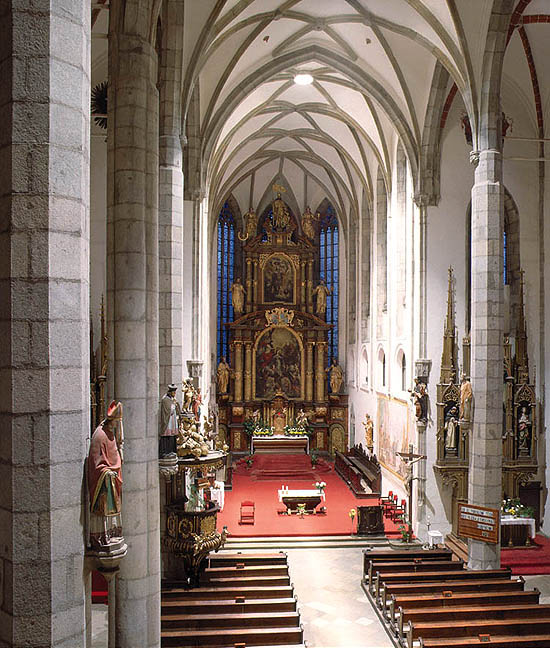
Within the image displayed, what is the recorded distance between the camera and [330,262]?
119 ft

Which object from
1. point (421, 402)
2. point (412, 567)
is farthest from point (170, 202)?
point (421, 402)

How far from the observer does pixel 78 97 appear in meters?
4.77

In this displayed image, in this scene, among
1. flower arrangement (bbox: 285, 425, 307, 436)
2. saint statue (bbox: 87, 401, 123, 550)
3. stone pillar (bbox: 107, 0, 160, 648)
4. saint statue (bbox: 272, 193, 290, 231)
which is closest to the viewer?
saint statue (bbox: 87, 401, 123, 550)

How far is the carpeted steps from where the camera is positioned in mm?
11000

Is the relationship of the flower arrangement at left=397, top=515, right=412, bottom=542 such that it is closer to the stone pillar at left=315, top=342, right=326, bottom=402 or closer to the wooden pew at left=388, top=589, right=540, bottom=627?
the wooden pew at left=388, top=589, right=540, bottom=627

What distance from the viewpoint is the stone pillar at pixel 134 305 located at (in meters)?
8.78

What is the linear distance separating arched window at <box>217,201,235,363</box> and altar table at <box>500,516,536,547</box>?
786 inches

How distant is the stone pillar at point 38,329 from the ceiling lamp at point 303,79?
1940 cm

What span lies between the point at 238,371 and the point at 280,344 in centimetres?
270

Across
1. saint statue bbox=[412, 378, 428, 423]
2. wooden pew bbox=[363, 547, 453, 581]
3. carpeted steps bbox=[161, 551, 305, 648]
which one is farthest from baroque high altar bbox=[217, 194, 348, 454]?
carpeted steps bbox=[161, 551, 305, 648]

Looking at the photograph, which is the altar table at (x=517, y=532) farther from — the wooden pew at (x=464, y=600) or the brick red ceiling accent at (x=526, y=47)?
the brick red ceiling accent at (x=526, y=47)

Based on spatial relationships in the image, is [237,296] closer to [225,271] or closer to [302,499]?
[225,271]

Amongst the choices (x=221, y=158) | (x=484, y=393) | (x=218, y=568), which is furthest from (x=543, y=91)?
(x=218, y=568)

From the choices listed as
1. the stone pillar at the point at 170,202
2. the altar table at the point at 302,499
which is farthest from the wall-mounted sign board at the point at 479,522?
the altar table at the point at 302,499
